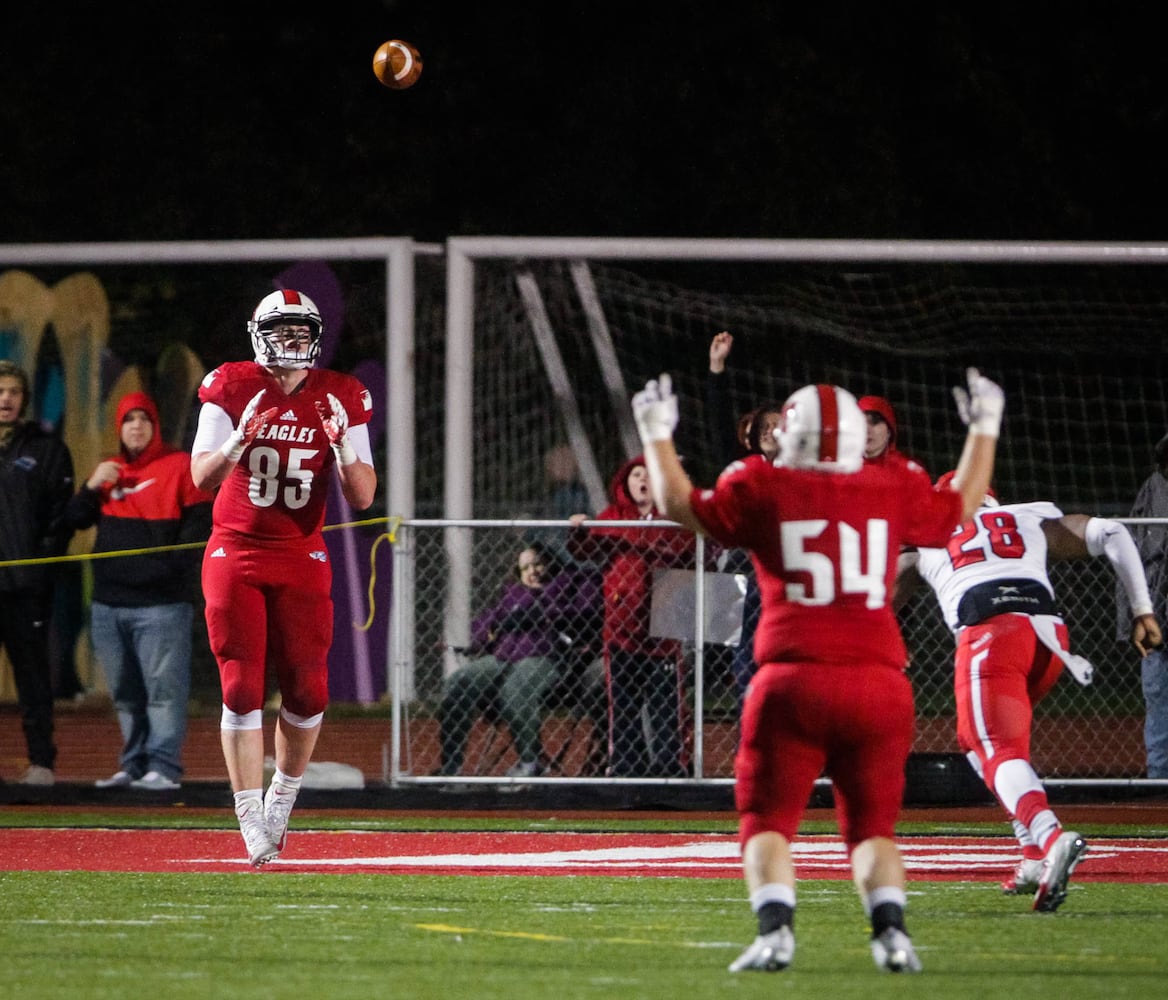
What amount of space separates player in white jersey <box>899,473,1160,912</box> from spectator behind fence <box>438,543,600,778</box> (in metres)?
3.78

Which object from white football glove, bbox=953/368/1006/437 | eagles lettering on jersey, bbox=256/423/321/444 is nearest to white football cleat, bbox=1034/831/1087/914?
white football glove, bbox=953/368/1006/437

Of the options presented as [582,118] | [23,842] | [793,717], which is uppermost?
[582,118]

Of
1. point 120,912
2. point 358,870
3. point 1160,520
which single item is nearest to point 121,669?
point 358,870

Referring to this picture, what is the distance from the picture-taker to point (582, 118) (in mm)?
27391

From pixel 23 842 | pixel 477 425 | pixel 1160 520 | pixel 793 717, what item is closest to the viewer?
pixel 793 717

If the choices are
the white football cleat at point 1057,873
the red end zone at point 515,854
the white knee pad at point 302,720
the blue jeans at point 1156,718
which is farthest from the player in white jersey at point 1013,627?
the blue jeans at point 1156,718

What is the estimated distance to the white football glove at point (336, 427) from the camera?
25.9ft

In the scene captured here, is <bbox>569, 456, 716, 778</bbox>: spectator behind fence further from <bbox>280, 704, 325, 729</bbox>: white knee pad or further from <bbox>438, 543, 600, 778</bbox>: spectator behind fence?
<bbox>280, 704, 325, 729</bbox>: white knee pad

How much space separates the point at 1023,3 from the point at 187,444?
14254 millimetres

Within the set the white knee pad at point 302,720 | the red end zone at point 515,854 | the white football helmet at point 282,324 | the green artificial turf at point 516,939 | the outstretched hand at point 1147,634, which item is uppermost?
the white football helmet at point 282,324

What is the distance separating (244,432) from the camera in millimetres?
7742

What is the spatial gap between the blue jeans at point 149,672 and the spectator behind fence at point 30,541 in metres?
0.41

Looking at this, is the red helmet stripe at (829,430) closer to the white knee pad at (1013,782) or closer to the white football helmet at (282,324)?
the white knee pad at (1013,782)

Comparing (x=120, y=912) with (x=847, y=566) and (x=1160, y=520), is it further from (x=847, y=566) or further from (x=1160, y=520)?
(x=1160, y=520)
